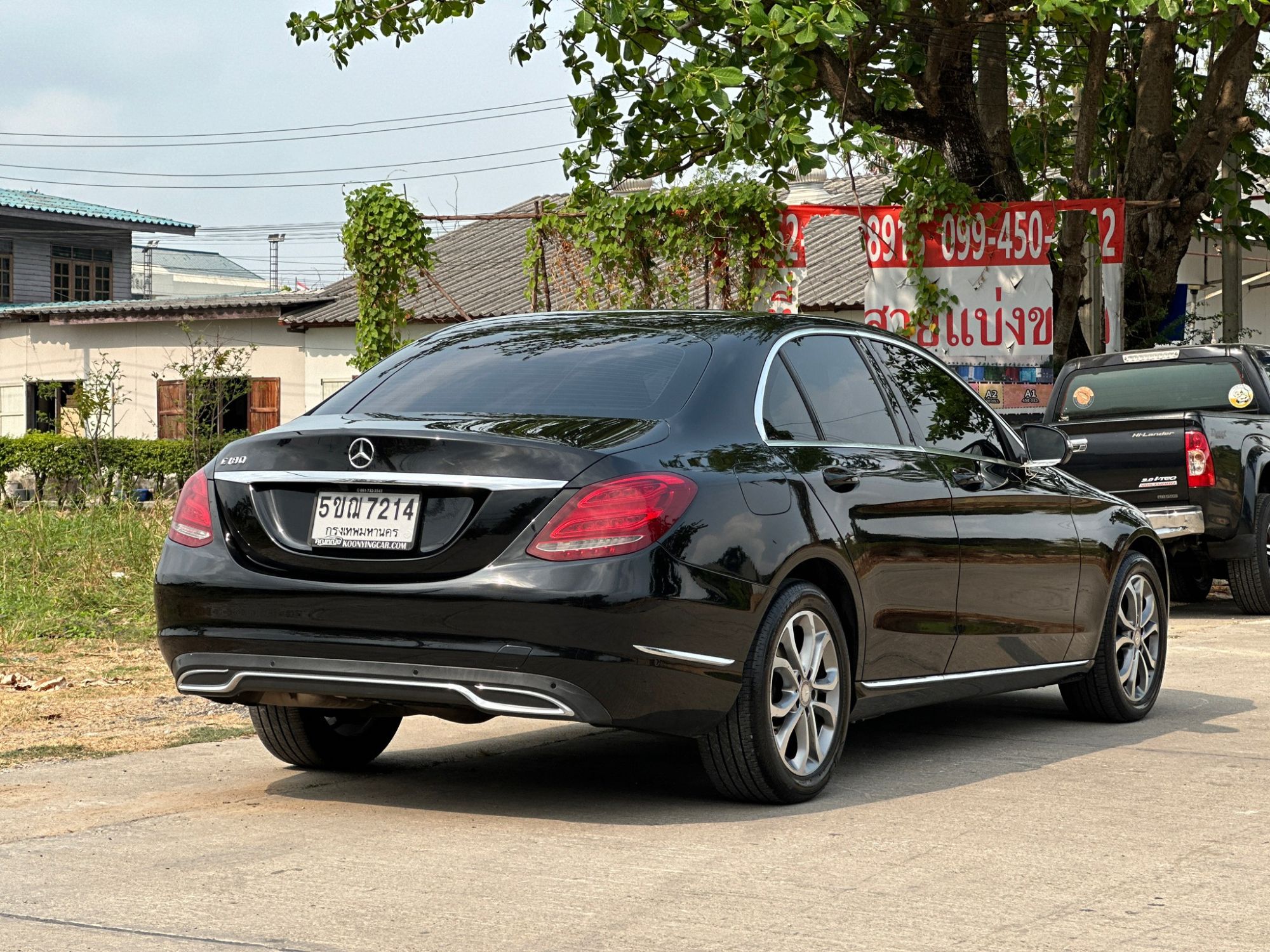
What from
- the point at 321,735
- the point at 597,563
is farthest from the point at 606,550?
the point at 321,735

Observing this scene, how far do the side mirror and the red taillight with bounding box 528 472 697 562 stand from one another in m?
2.61

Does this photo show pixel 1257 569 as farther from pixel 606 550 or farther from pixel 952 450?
pixel 606 550

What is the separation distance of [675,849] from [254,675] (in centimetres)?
137

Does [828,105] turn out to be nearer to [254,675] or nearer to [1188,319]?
[1188,319]

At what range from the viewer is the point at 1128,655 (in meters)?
7.77

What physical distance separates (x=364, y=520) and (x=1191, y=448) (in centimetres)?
841

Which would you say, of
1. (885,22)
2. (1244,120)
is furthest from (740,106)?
(1244,120)

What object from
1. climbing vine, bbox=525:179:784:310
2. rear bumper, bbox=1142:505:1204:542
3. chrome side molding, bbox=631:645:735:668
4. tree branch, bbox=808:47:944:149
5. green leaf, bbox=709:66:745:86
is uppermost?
tree branch, bbox=808:47:944:149

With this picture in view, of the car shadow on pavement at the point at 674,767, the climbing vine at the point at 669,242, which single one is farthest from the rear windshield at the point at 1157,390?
the car shadow on pavement at the point at 674,767

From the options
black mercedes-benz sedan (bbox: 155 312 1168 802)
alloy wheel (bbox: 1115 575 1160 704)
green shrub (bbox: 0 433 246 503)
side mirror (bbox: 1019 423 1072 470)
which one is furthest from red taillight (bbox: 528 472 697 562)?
green shrub (bbox: 0 433 246 503)

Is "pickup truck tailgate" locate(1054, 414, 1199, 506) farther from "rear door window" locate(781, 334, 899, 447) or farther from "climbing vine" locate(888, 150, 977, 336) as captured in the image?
"rear door window" locate(781, 334, 899, 447)

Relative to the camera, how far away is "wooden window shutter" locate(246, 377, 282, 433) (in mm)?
35938

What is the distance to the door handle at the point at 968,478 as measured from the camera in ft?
21.9

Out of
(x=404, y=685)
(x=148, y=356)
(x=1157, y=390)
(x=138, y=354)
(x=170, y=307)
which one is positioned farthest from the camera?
(x=138, y=354)
